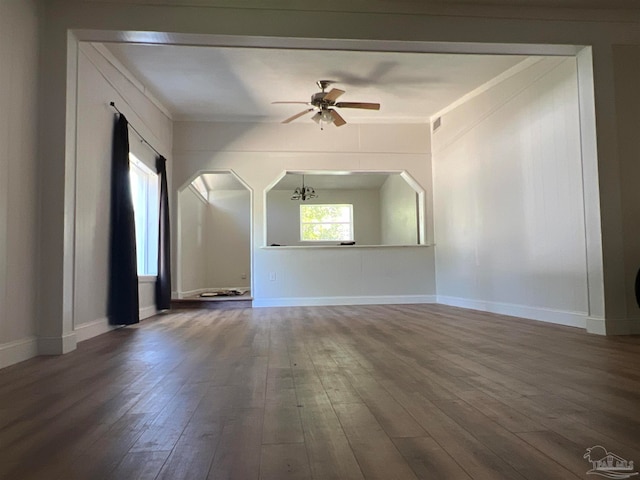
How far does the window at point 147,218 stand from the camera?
5.77m

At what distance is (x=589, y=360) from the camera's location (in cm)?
253

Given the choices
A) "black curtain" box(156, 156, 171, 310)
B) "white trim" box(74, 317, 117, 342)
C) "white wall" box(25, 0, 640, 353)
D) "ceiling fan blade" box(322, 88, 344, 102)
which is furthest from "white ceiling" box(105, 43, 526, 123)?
"white trim" box(74, 317, 117, 342)

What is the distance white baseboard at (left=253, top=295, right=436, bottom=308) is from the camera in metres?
6.87

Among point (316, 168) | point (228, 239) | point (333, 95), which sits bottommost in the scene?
point (228, 239)

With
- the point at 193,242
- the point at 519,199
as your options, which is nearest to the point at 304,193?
the point at 193,242

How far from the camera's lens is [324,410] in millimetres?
1691

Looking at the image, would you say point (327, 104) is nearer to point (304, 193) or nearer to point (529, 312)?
point (529, 312)

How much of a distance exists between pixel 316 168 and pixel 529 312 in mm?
3637

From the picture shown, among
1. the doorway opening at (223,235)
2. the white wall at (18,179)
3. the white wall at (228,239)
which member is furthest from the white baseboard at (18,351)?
the white wall at (228,239)

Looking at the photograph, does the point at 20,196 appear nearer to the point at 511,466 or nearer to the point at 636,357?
the point at 511,466

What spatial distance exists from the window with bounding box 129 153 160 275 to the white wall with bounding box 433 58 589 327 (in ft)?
13.2

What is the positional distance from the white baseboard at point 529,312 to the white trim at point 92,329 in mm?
3998

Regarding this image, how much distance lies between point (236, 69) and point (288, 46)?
5.52 ft

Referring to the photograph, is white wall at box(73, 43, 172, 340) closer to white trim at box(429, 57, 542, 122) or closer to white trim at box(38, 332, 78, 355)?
white trim at box(38, 332, 78, 355)
